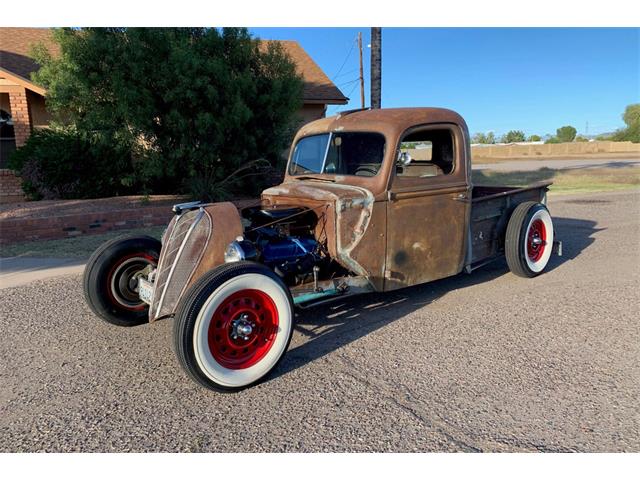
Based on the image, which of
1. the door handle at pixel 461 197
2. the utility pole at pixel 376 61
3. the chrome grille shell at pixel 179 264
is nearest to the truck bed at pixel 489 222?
the door handle at pixel 461 197

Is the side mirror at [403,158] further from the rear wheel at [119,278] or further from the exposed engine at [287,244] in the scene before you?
the rear wheel at [119,278]

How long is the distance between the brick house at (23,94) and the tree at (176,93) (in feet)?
4.95

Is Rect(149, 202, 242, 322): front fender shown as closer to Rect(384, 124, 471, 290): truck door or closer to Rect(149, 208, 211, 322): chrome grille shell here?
Rect(149, 208, 211, 322): chrome grille shell

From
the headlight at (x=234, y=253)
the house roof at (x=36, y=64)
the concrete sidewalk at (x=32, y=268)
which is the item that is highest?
the house roof at (x=36, y=64)

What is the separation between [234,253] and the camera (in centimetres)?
335

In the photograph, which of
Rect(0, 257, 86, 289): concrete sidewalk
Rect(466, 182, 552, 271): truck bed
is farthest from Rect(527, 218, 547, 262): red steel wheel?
Rect(0, 257, 86, 289): concrete sidewalk

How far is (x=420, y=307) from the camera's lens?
179 inches

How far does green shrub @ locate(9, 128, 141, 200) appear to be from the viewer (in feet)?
32.5

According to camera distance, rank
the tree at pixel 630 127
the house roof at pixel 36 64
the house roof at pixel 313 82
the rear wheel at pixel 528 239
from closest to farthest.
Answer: the rear wheel at pixel 528 239, the house roof at pixel 36 64, the house roof at pixel 313 82, the tree at pixel 630 127

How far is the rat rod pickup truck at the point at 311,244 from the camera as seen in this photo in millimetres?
3000

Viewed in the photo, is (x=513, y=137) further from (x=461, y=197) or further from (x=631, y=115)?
(x=461, y=197)

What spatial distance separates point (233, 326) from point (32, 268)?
14.4ft

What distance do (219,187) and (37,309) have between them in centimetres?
596

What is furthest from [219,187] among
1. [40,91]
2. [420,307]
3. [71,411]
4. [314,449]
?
[314,449]
